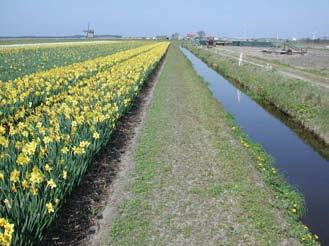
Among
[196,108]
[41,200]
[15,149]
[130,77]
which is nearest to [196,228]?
[41,200]

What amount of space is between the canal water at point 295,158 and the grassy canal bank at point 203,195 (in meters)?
0.46

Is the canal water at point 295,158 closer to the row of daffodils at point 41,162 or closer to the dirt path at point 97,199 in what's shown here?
the dirt path at point 97,199

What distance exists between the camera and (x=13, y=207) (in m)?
4.70

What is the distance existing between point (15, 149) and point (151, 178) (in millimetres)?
2504

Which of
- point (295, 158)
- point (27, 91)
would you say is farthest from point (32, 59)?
point (295, 158)

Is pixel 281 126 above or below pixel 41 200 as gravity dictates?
below

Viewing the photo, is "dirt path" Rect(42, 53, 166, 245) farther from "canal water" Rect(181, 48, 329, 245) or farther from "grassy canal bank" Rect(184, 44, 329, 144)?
"grassy canal bank" Rect(184, 44, 329, 144)

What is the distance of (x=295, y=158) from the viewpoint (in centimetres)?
1126

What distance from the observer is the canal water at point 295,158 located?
7.64 metres

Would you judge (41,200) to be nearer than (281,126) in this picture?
Yes

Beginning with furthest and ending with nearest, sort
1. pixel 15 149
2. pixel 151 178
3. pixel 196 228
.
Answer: pixel 151 178
pixel 15 149
pixel 196 228

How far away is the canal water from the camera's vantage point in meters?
7.64

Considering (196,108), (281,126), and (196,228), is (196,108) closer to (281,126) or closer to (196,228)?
(281,126)

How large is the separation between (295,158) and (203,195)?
506 cm
